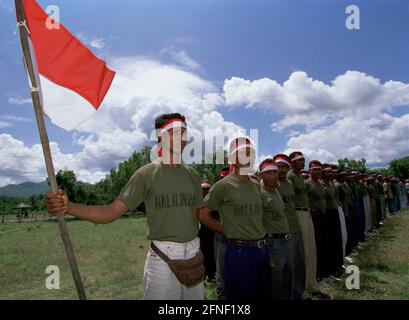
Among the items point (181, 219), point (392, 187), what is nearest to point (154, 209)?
point (181, 219)

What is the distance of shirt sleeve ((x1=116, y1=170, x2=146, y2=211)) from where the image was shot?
113 inches

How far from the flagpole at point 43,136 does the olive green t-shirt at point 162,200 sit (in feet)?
1.63

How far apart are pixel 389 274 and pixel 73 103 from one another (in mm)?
7120

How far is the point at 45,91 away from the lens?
9.48 ft

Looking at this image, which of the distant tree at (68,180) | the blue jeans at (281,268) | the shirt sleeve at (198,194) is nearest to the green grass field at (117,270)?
the blue jeans at (281,268)

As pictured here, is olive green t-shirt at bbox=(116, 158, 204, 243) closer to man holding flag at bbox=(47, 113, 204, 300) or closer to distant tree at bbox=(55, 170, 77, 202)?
man holding flag at bbox=(47, 113, 204, 300)

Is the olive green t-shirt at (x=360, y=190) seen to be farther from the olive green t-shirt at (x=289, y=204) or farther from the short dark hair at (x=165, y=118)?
the short dark hair at (x=165, y=118)

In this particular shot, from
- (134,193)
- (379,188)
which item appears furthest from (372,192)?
(134,193)

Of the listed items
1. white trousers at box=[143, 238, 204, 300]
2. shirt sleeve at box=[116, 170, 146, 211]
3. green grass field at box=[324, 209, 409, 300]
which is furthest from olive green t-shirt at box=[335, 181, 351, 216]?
shirt sleeve at box=[116, 170, 146, 211]

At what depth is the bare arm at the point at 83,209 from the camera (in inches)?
95.4

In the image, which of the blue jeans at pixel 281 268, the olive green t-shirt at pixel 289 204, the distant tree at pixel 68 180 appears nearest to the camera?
the blue jeans at pixel 281 268
